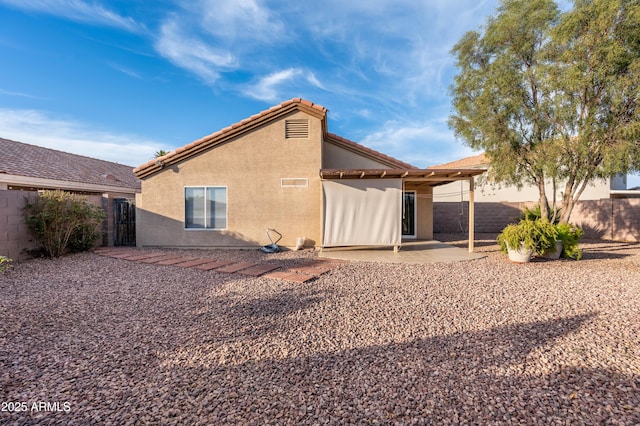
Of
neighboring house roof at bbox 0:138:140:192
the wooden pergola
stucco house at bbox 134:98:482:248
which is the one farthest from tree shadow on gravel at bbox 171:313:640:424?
neighboring house roof at bbox 0:138:140:192

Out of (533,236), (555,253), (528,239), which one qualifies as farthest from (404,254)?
(555,253)

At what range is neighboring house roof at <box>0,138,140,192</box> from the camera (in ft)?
39.8

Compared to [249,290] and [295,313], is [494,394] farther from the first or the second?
[249,290]

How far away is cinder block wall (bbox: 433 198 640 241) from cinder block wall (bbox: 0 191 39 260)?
713 inches

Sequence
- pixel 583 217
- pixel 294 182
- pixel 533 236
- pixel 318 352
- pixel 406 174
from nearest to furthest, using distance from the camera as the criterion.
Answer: pixel 318 352 < pixel 533 236 < pixel 406 174 < pixel 294 182 < pixel 583 217

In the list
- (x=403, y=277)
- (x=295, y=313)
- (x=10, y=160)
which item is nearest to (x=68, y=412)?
(x=295, y=313)

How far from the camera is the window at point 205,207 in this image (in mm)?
10859

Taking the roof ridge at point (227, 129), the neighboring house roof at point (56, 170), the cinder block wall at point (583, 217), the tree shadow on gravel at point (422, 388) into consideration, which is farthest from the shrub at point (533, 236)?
the neighboring house roof at point (56, 170)

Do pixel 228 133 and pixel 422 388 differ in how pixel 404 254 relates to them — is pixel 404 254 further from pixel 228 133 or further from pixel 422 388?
pixel 228 133

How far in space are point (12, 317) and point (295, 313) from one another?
4.05 metres

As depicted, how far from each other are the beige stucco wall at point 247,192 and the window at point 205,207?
0.17 metres

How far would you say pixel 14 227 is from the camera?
786 centimetres

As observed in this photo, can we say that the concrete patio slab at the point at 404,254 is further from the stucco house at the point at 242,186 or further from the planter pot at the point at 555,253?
the planter pot at the point at 555,253

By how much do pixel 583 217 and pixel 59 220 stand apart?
22.9m
